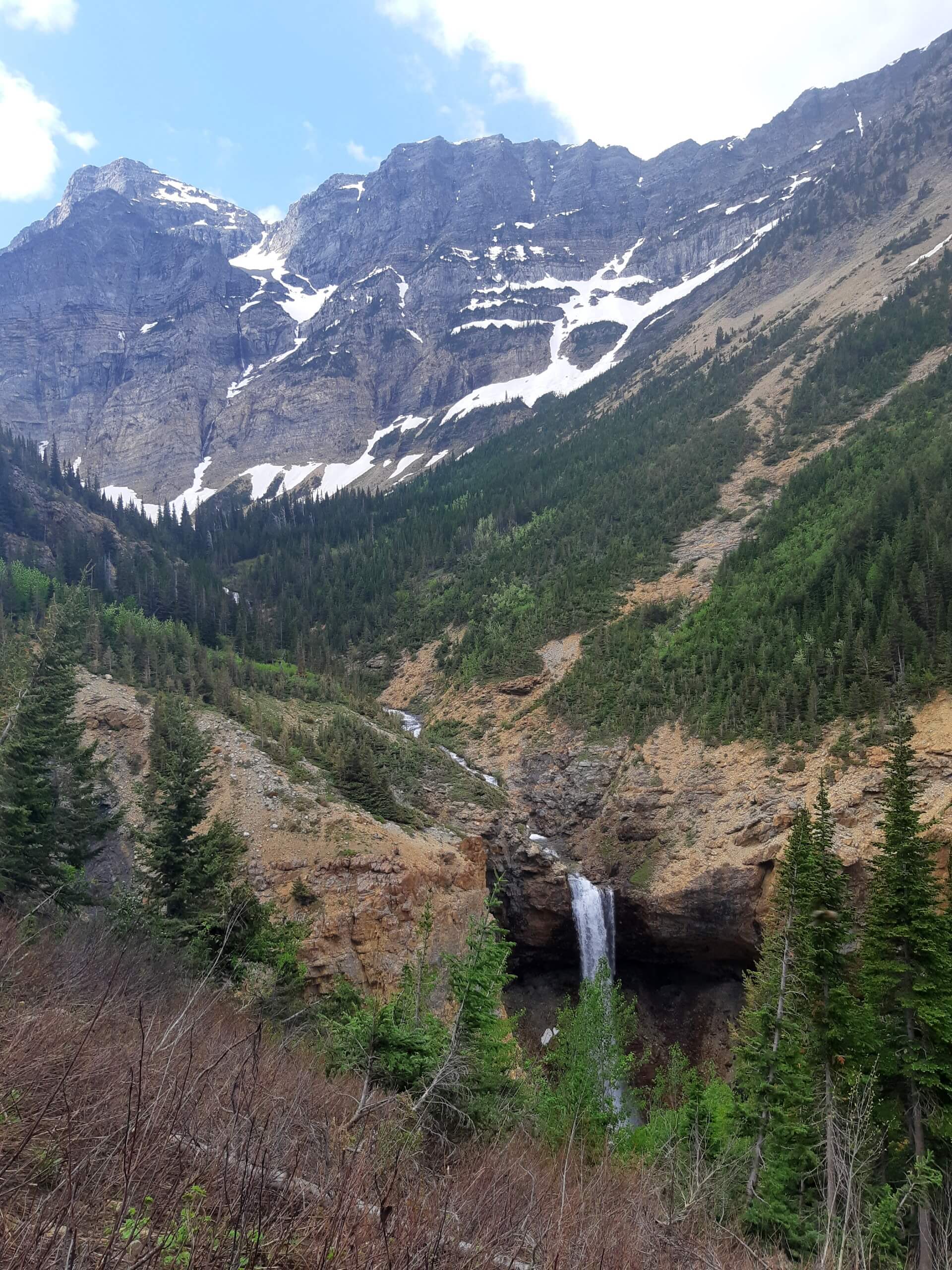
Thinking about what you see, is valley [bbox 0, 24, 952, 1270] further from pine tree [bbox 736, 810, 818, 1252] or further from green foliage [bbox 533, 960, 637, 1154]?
green foliage [bbox 533, 960, 637, 1154]

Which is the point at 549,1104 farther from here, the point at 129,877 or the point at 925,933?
the point at 129,877

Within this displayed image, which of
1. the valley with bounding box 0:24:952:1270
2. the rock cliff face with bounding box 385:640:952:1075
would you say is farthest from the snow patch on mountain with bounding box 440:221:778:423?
the rock cliff face with bounding box 385:640:952:1075

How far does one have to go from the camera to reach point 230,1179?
4051 mm

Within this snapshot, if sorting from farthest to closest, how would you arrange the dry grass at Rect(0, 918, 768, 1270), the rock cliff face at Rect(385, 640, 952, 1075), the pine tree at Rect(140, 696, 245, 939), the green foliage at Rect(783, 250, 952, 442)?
the green foliage at Rect(783, 250, 952, 442), the rock cliff face at Rect(385, 640, 952, 1075), the pine tree at Rect(140, 696, 245, 939), the dry grass at Rect(0, 918, 768, 1270)

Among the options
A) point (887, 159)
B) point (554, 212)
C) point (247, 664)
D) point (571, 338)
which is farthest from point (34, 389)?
Answer: point (887, 159)

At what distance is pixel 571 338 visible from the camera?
139 m

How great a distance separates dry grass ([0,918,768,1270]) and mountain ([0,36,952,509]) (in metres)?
105

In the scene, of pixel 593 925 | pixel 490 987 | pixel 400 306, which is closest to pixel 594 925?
pixel 593 925

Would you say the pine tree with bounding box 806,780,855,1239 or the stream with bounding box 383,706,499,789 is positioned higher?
the stream with bounding box 383,706,499,789

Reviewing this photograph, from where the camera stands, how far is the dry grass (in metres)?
3.18

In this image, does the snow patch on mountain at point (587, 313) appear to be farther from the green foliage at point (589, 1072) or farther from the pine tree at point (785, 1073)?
the pine tree at point (785, 1073)

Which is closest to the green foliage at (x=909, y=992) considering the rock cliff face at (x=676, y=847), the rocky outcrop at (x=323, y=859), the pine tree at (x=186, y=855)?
the rock cliff face at (x=676, y=847)

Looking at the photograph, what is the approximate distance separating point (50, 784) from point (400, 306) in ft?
557

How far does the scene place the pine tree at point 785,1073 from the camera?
12.5m
